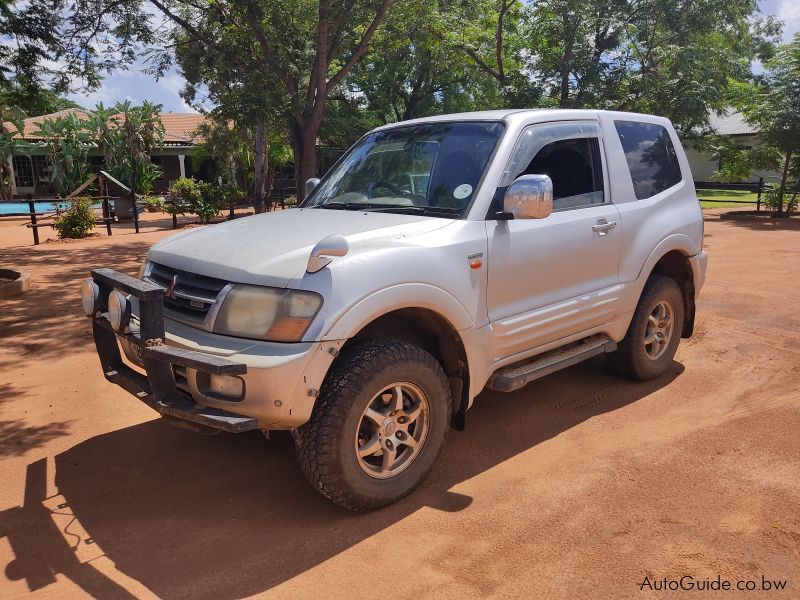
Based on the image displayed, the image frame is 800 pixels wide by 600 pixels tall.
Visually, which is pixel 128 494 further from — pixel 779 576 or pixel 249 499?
pixel 779 576

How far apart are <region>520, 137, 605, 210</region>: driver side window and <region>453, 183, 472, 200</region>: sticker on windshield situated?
0.43m

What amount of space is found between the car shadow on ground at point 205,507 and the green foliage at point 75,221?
12518 mm

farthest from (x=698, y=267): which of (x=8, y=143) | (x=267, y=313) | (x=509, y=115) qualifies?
(x=8, y=143)

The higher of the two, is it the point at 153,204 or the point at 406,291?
the point at 406,291

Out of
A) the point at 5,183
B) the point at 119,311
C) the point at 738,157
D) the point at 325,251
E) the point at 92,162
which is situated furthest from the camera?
the point at 92,162

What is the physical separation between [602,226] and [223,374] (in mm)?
2720

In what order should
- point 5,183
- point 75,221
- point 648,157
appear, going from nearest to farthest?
1. point 648,157
2. point 75,221
3. point 5,183

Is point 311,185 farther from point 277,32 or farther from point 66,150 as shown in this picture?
point 66,150

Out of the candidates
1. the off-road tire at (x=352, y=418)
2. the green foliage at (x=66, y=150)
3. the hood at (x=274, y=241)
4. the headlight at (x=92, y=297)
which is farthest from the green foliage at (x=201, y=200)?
the off-road tire at (x=352, y=418)

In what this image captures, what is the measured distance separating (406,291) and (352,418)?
0.66 m

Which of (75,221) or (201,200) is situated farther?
(201,200)

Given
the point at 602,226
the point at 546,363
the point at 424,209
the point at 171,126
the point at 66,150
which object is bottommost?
the point at 546,363

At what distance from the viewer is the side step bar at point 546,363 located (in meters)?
3.83

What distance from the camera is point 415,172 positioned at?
4.14m
